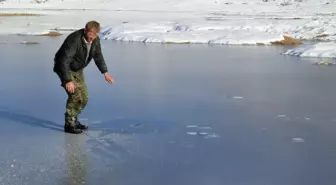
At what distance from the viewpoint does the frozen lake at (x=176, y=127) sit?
3.77 m

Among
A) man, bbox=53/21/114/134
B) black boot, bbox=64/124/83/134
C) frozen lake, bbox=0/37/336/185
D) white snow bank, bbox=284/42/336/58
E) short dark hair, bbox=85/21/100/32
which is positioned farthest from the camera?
white snow bank, bbox=284/42/336/58

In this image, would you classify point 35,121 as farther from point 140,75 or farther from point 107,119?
point 140,75

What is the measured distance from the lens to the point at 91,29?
15.2 feet

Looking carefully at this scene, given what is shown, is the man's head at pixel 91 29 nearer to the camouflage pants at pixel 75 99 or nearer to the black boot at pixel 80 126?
the camouflage pants at pixel 75 99

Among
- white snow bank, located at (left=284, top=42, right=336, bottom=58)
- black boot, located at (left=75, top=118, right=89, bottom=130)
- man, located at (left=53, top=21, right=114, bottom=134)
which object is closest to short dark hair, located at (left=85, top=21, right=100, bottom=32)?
man, located at (left=53, top=21, right=114, bottom=134)

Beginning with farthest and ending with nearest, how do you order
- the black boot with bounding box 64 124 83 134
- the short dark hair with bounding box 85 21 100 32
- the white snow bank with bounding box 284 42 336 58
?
the white snow bank with bounding box 284 42 336 58
the black boot with bounding box 64 124 83 134
the short dark hair with bounding box 85 21 100 32

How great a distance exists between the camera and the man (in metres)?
4.79

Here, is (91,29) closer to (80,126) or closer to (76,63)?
(76,63)

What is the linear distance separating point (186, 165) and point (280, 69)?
582 cm

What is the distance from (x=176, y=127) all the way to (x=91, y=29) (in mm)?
1344

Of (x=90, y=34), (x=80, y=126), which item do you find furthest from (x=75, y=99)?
(x=90, y=34)

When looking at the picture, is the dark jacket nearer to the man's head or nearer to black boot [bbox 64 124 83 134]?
the man's head

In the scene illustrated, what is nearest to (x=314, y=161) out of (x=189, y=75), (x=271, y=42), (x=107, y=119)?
(x=107, y=119)

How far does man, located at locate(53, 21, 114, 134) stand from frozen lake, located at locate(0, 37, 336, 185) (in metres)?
0.23
